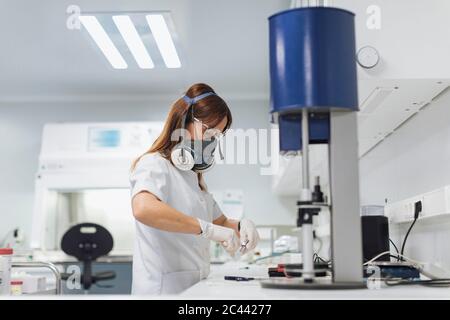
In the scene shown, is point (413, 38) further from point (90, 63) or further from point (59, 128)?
point (59, 128)

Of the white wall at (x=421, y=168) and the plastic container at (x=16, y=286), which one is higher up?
the white wall at (x=421, y=168)

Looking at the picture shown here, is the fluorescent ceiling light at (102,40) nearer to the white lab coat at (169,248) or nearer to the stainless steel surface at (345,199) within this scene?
the white lab coat at (169,248)

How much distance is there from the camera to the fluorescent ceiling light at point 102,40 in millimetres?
2949

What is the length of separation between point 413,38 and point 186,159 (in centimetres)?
76

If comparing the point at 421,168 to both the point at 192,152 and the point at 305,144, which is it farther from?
the point at 305,144

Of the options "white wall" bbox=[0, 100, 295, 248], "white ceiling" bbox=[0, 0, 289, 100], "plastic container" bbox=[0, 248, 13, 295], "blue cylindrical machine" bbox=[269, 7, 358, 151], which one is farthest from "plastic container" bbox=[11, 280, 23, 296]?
"white wall" bbox=[0, 100, 295, 248]

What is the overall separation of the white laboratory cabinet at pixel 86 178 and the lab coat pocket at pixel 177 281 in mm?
2827

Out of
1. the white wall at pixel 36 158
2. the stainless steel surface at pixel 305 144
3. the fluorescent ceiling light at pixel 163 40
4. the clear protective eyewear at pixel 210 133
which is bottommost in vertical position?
the stainless steel surface at pixel 305 144

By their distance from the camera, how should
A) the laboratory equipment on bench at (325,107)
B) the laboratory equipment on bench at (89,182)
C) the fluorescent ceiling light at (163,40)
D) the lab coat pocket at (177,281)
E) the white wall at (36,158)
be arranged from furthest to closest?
the white wall at (36,158)
the laboratory equipment on bench at (89,182)
the fluorescent ceiling light at (163,40)
the lab coat pocket at (177,281)
the laboratory equipment on bench at (325,107)

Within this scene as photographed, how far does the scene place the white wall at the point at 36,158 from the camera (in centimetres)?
464

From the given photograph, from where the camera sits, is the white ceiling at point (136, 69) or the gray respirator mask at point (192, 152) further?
the white ceiling at point (136, 69)

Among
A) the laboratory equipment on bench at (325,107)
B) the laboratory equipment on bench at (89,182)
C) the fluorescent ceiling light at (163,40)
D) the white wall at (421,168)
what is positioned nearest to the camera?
the laboratory equipment on bench at (325,107)

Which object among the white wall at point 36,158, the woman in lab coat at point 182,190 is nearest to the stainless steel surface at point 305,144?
the woman in lab coat at point 182,190

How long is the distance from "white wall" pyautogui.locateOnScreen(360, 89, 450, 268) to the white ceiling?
856 millimetres
